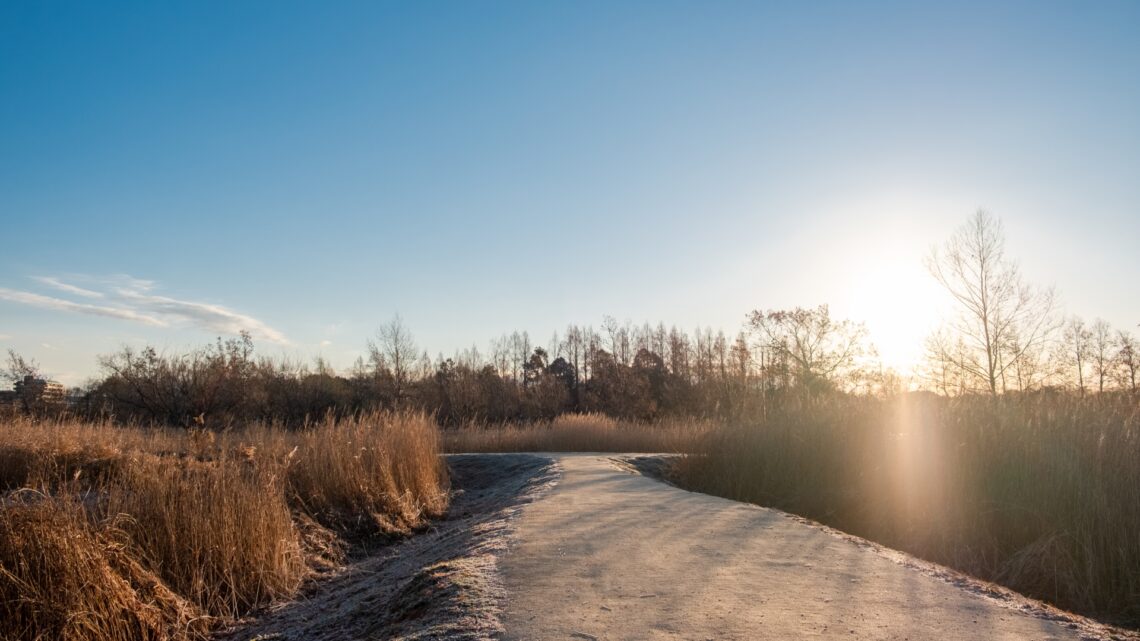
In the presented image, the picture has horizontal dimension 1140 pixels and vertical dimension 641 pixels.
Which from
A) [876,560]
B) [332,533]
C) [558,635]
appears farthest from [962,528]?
[332,533]

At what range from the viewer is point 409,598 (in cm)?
409

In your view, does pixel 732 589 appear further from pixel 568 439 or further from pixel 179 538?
pixel 568 439

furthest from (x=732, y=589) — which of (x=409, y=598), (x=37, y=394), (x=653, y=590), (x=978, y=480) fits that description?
(x=37, y=394)

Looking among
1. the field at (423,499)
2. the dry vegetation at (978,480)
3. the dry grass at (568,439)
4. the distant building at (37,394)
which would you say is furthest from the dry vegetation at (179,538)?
the distant building at (37,394)

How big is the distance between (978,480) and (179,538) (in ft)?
27.8

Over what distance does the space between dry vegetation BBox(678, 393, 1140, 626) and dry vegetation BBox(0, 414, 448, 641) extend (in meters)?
5.63

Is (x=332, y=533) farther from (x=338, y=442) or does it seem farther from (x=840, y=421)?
(x=840, y=421)

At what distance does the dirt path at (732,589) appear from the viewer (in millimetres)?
3174

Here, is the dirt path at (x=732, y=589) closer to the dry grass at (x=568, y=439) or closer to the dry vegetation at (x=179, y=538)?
the dry vegetation at (x=179, y=538)

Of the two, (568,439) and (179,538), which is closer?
(179,538)

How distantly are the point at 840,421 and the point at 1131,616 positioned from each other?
523 cm

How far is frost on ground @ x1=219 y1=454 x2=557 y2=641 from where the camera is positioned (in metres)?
Answer: 3.43

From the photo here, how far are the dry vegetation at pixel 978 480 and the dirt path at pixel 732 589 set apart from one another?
6.69 ft

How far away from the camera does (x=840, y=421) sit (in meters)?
10.4
